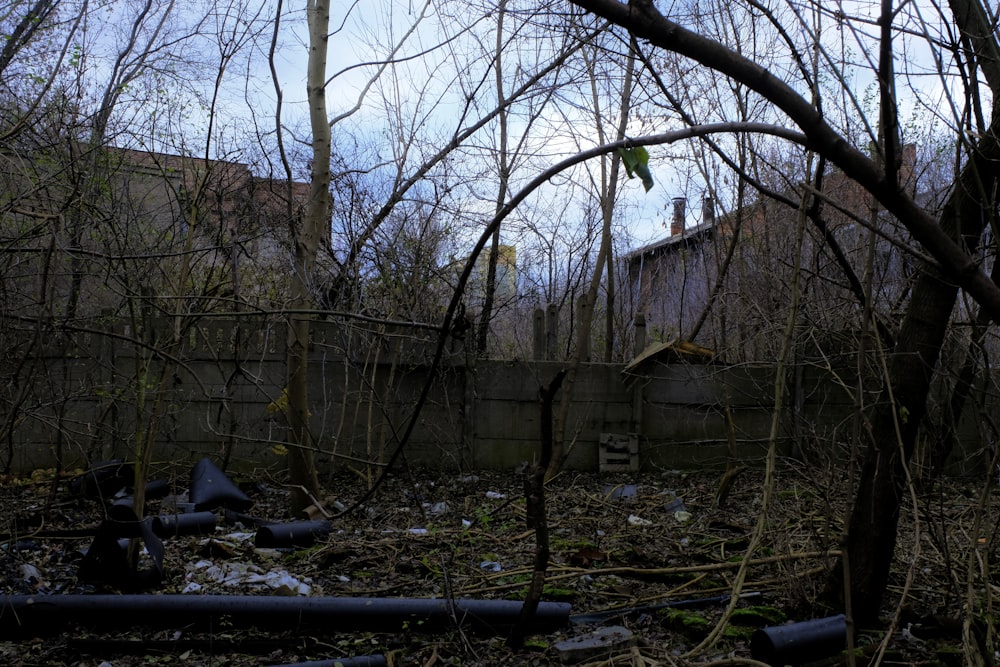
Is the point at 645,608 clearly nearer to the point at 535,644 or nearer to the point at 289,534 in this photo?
the point at 535,644

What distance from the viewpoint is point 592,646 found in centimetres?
362

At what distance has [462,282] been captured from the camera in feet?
6.56

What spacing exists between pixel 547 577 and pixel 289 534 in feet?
7.45

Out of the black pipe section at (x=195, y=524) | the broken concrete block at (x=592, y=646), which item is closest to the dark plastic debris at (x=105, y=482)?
the black pipe section at (x=195, y=524)

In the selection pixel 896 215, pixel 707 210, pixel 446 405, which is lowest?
pixel 446 405

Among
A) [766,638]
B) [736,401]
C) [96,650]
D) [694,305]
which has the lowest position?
[96,650]

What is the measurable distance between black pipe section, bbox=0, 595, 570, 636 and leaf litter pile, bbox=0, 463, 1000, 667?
0.09 ft

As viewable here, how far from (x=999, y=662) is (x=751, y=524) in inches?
116

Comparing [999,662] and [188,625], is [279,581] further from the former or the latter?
[999,662]

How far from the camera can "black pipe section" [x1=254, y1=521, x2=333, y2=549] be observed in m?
5.75

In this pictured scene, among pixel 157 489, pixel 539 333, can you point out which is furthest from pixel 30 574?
pixel 539 333

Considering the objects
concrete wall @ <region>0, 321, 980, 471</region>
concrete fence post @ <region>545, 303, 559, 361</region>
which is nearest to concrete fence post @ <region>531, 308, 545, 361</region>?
concrete fence post @ <region>545, 303, 559, 361</region>

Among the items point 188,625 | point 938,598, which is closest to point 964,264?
point 938,598

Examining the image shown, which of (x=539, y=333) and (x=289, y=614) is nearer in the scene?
(x=289, y=614)
